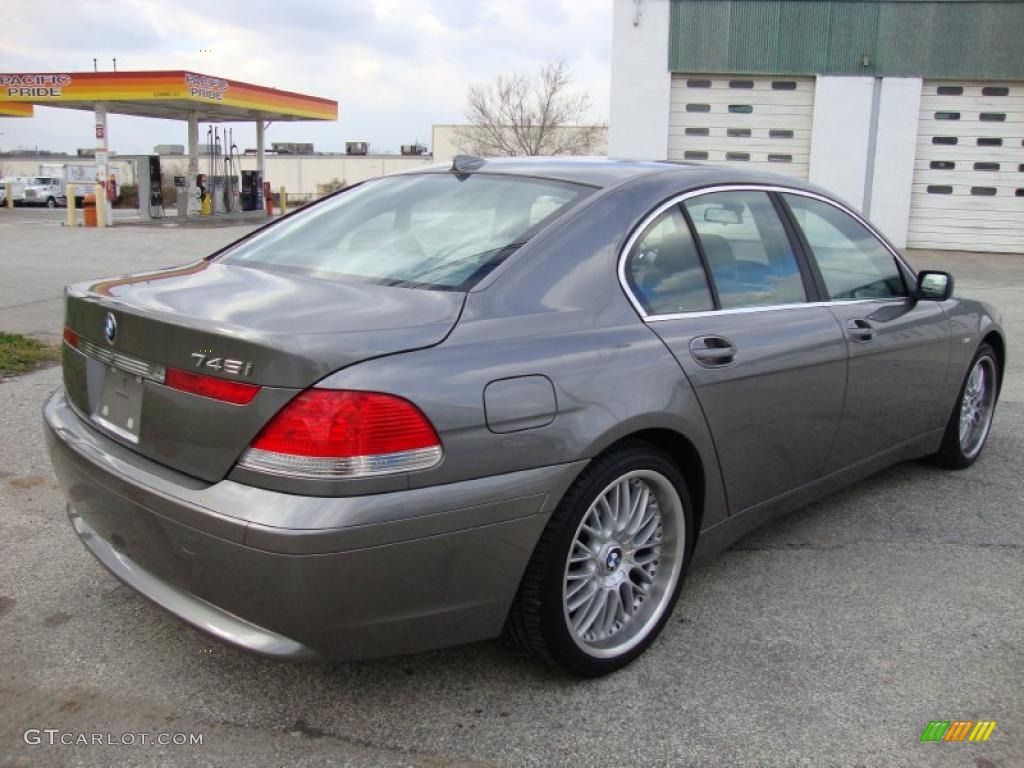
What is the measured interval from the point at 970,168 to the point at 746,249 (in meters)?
18.5

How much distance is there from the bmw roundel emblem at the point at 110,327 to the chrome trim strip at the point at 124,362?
0.12ft

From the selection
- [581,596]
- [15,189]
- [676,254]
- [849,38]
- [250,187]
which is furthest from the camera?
[15,189]

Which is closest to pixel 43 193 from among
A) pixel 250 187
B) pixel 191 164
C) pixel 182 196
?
pixel 250 187

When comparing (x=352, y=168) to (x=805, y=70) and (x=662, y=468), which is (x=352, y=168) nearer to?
(x=805, y=70)

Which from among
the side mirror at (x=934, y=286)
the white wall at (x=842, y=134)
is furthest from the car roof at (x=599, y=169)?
the white wall at (x=842, y=134)

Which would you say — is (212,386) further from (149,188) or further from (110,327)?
(149,188)

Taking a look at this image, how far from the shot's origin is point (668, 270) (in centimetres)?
303

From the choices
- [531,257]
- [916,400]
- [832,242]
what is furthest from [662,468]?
[916,400]

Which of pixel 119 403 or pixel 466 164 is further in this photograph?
pixel 466 164

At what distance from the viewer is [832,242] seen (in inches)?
152

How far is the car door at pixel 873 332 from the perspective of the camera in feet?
12.0

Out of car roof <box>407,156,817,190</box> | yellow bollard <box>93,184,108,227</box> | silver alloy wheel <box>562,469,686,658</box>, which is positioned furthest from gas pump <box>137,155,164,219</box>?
silver alloy wheel <box>562,469,686,658</box>

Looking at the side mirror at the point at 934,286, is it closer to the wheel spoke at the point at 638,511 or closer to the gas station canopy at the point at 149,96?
the wheel spoke at the point at 638,511

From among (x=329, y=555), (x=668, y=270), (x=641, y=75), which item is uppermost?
(x=641, y=75)
